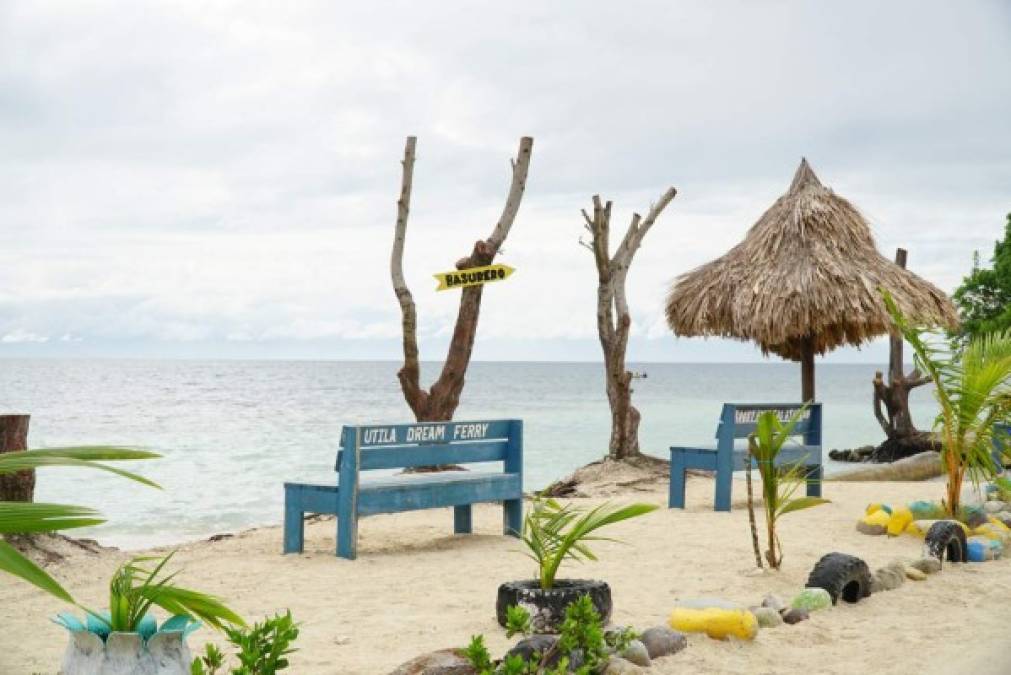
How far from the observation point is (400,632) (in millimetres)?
4957

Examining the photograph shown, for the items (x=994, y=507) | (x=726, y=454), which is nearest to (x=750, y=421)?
(x=726, y=454)

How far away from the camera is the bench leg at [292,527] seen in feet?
24.0

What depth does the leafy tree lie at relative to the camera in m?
22.5

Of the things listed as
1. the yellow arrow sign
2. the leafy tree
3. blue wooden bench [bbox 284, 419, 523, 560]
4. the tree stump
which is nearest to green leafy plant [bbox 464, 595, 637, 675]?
blue wooden bench [bbox 284, 419, 523, 560]

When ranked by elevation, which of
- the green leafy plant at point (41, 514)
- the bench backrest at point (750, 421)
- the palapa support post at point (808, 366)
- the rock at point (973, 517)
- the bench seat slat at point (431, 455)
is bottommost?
the rock at point (973, 517)

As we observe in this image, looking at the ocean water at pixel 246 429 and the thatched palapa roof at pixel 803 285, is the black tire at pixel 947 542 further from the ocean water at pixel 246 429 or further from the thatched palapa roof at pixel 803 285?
the ocean water at pixel 246 429

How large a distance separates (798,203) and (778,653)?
8859mm

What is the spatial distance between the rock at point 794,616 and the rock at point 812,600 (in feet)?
0.47

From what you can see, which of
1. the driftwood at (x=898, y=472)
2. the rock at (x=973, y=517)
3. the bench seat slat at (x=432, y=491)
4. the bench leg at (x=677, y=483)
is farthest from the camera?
the driftwood at (x=898, y=472)

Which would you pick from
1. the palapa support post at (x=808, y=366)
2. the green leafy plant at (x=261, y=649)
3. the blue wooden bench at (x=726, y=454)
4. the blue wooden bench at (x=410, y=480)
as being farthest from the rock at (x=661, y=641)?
the palapa support post at (x=808, y=366)

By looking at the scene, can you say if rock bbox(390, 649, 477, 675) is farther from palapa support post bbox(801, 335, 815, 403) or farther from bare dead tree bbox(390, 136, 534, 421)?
palapa support post bbox(801, 335, 815, 403)

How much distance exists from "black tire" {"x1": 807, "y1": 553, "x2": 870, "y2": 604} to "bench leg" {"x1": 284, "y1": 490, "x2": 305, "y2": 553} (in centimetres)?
328

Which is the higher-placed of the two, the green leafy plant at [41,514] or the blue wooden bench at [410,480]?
the green leafy plant at [41,514]

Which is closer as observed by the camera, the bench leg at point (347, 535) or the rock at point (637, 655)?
the rock at point (637, 655)
